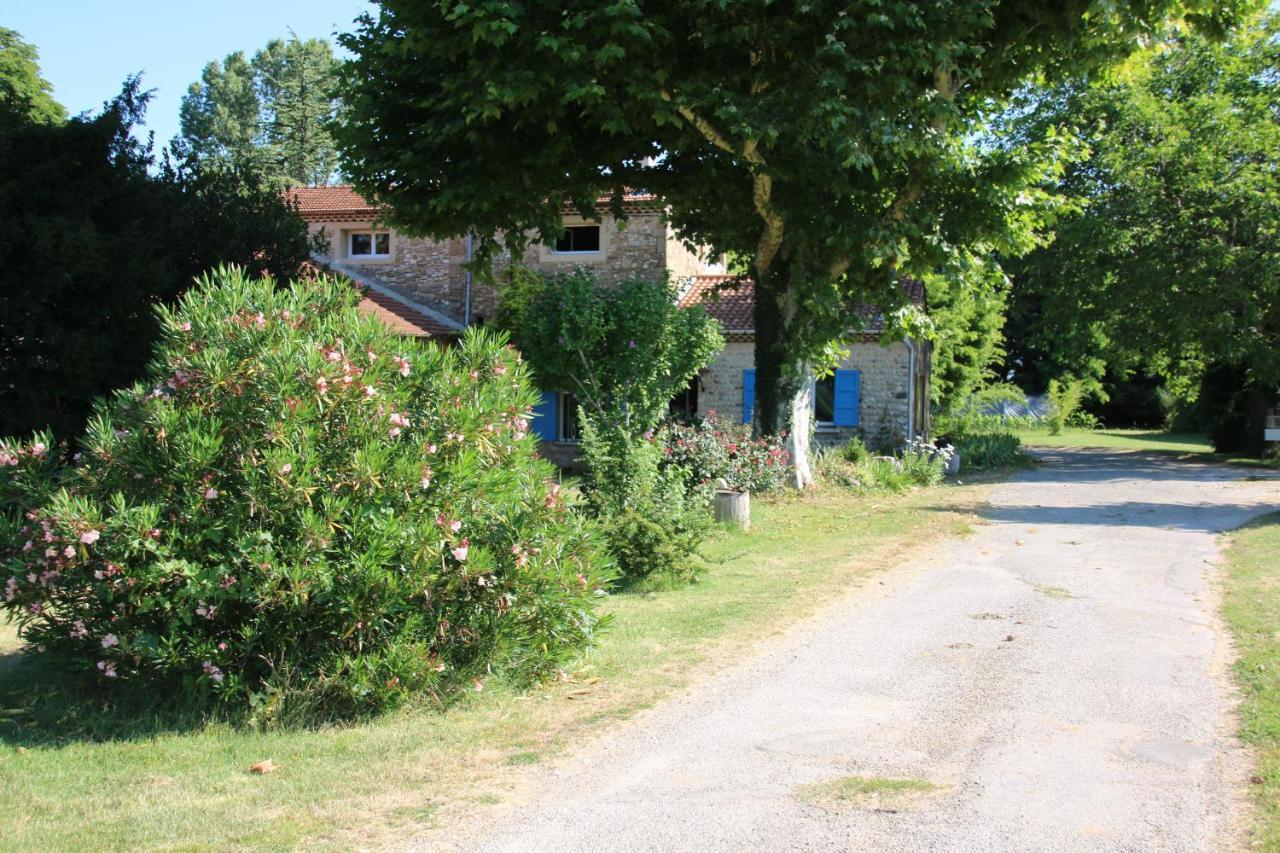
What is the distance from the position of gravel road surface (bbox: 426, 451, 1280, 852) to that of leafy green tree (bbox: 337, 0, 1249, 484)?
6470 millimetres

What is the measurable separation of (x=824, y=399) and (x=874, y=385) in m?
1.28

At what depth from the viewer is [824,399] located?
25641mm

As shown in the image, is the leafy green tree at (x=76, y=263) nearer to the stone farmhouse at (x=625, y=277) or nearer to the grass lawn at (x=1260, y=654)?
the stone farmhouse at (x=625, y=277)

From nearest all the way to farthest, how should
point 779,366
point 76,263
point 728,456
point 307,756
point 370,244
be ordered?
1. point 307,756
2. point 76,263
3. point 728,456
4. point 779,366
5. point 370,244

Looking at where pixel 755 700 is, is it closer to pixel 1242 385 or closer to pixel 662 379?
pixel 662 379

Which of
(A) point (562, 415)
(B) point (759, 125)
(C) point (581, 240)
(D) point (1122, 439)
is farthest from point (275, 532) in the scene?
(D) point (1122, 439)

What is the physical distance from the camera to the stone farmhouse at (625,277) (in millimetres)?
24859

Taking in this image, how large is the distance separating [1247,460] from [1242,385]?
125 inches

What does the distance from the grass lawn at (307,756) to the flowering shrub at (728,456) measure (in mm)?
5921

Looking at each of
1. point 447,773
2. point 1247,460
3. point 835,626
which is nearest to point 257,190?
point 835,626

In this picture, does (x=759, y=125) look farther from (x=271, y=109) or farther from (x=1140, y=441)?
(x=271, y=109)

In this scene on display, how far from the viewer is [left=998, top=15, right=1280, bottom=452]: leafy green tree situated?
24703mm

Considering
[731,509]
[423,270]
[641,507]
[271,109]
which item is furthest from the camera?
[271,109]

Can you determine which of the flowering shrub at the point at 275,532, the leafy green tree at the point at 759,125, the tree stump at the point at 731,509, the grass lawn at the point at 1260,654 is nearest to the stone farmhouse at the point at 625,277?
the leafy green tree at the point at 759,125
